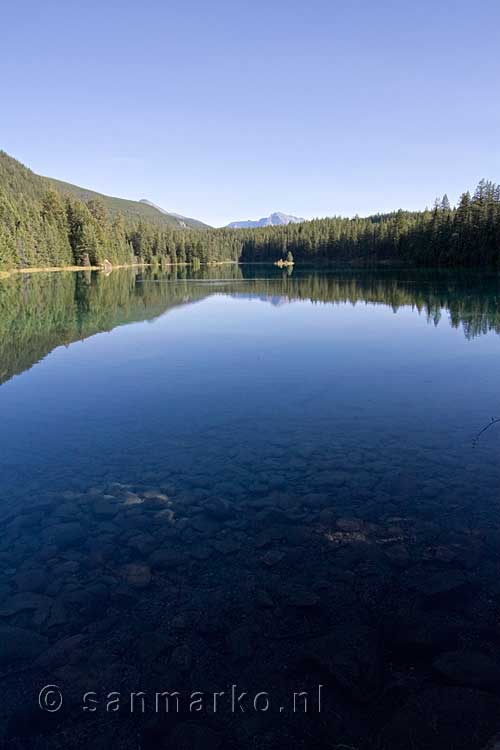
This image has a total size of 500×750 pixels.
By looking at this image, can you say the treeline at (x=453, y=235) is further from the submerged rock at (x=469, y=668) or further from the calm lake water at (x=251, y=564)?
the submerged rock at (x=469, y=668)

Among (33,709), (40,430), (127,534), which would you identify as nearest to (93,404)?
(40,430)

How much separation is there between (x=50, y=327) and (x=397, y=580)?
116 ft

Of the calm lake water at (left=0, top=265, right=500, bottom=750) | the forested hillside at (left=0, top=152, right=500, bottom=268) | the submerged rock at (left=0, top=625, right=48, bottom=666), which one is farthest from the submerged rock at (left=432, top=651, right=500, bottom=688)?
the forested hillside at (left=0, top=152, right=500, bottom=268)

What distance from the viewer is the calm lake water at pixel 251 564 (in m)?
5.96

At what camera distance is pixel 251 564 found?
8797 millimetres

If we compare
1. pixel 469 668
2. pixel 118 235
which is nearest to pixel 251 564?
pixel 469 668

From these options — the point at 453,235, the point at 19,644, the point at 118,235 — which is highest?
the point at 118,235

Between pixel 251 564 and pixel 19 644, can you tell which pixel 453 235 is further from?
pixel 19 644

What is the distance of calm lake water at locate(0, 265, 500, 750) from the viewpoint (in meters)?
5.96

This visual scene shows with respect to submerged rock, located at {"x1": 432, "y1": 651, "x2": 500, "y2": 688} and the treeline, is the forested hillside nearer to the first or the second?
the treeline

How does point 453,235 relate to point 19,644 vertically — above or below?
above

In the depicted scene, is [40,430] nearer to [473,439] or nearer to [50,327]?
[473,439]

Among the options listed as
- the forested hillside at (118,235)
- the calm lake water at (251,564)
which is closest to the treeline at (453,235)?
the forested hillside at (118,235)

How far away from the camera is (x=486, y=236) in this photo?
102 metres
